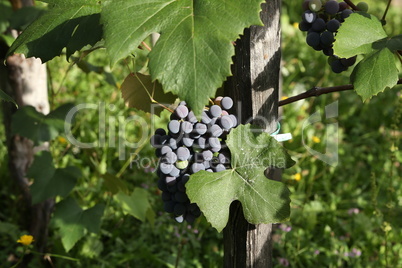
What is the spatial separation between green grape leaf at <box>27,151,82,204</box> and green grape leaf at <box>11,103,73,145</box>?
166 mm

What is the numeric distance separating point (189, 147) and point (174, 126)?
0.09 metres

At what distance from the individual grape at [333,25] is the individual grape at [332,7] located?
0.08ft

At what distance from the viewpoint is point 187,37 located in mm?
927

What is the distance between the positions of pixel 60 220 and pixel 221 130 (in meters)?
1.29

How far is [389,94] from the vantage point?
13.5 feet

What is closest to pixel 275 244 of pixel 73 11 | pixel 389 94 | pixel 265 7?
pixel 265 7

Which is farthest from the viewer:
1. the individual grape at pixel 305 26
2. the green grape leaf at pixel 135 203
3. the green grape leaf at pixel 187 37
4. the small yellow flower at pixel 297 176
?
the small yellow flower at pixel 297 176

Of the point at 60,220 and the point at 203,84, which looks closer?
the point at 203,84

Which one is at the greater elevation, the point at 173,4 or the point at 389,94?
the point at 173,4

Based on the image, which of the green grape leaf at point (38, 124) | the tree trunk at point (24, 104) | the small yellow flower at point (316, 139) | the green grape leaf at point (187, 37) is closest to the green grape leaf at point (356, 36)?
the green grape leaf at point (187, 37)

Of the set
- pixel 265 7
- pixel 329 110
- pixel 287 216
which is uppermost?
pixel 265 7

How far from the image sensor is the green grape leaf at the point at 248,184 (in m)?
1.19

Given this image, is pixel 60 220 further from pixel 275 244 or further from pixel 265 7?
pixel 265 7

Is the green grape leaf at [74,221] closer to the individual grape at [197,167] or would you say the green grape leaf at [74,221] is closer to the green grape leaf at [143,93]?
the green grape leaf at [143,93]
